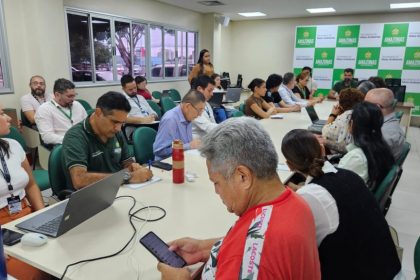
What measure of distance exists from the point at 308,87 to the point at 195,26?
11.3 feet

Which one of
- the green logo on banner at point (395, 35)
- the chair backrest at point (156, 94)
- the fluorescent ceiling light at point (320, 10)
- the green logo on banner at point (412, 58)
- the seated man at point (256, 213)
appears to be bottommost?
the chair backrest at point (156, 94)

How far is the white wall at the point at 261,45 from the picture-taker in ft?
29.9

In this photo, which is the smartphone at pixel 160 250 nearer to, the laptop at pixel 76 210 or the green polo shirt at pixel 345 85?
the laptop at pixel 76 210

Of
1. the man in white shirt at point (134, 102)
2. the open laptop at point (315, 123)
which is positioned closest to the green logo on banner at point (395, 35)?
the open laptop at point (315, 123)

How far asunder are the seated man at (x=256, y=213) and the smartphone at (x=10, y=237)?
0.83 meters

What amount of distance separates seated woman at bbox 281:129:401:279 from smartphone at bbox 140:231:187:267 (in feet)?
1.75

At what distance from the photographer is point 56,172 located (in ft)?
6.54

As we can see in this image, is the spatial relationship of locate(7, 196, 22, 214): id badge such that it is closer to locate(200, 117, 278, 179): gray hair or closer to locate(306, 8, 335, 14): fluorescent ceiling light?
locate(200, 117, 278, 179): gray hair

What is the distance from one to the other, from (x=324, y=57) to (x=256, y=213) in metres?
8.21

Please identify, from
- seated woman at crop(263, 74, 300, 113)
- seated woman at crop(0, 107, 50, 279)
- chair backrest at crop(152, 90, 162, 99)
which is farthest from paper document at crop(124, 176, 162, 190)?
chair backrest at crop(152, 90, 162, 99)

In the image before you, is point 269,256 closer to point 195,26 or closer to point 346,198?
point 346,198

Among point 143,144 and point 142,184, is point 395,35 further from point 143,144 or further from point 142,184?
point 142,184

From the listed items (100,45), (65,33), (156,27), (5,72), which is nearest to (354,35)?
(156,27)

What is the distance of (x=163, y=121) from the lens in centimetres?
265
